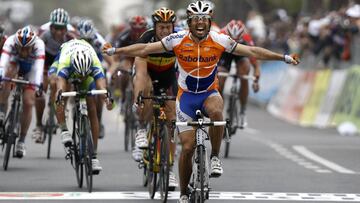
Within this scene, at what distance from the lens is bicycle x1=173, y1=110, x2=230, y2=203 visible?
12.8m

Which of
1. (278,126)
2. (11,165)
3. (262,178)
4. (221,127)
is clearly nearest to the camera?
(221,127)

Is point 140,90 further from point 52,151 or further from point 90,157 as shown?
point 52,151

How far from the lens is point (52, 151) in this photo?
2228 cm

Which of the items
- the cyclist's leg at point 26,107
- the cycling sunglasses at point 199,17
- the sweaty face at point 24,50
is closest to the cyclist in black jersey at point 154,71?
the cycling sunglasses at point 199,17

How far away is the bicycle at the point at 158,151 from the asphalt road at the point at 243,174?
264mm

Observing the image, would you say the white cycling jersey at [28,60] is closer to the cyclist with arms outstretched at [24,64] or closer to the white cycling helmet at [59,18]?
the cyclist with arms outstretched at [24,64]

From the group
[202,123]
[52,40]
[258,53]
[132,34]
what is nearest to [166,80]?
[258,53]

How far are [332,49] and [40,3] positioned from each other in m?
104

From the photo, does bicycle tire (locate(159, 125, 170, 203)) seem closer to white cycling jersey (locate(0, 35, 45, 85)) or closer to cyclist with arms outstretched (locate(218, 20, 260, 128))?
white cycling jersey (locate(0, 35, 45, 85))

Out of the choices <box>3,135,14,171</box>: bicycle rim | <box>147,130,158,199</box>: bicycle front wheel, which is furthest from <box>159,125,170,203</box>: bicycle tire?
<box>3,135,14,171</box>: bicycle rim

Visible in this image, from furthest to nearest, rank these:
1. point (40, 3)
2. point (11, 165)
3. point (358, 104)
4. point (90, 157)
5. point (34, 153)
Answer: point (40, 3) < point (358, 104) < point (34, 153) < point (11, 165) < point (90, 157)

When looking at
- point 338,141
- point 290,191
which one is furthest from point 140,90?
point 338,141

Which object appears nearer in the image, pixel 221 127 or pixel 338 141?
pixel 221 127

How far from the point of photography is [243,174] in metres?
18.0
